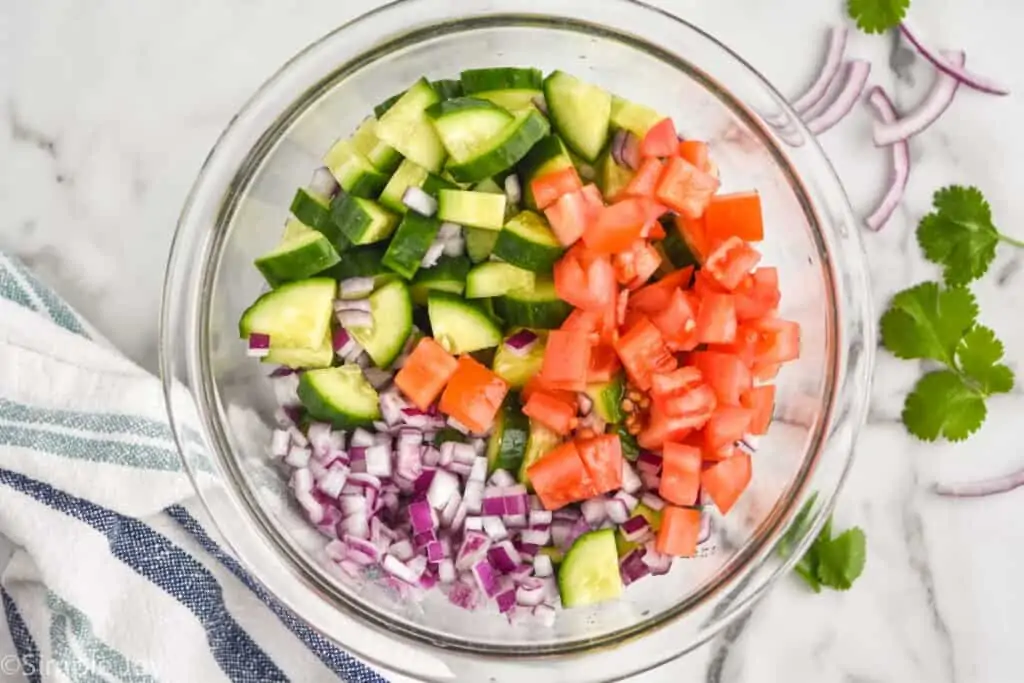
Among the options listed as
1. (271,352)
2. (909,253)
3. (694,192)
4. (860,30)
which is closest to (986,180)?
(909,253)

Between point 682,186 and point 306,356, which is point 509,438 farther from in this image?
point 682,186

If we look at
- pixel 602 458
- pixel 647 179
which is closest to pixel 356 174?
pixel 647 179

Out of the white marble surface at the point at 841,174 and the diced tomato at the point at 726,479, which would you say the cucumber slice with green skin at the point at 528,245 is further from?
the white marble surface at the point at 841,174

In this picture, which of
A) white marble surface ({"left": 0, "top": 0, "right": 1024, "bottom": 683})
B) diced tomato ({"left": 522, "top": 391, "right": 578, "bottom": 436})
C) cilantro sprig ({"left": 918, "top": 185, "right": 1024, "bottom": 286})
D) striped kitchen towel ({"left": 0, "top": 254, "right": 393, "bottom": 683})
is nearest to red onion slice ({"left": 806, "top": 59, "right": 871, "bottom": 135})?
white marble surface ({"left": 0, "top": 0, "right": 1024, "bottom": 683})

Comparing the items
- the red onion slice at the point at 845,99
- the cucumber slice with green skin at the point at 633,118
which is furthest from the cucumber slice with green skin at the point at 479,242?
the red onion slice at the point at 845,99

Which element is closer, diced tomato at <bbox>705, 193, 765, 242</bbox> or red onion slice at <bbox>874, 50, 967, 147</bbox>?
diced tomato at <bbox>705, 193, 765, 242</bbox>

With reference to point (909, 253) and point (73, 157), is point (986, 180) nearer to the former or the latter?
point (909, 253)

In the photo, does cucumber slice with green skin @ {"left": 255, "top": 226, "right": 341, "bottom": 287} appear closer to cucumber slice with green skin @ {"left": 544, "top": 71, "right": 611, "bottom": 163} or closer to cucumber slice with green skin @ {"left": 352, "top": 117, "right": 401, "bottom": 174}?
cucumber slice with green skin @ {"left": 352, "top": 117, "right": 401, "bottom": 174}

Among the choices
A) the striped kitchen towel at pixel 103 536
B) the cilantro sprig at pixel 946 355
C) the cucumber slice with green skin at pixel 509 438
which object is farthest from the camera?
the cilantro sprig at pixel 946 355
